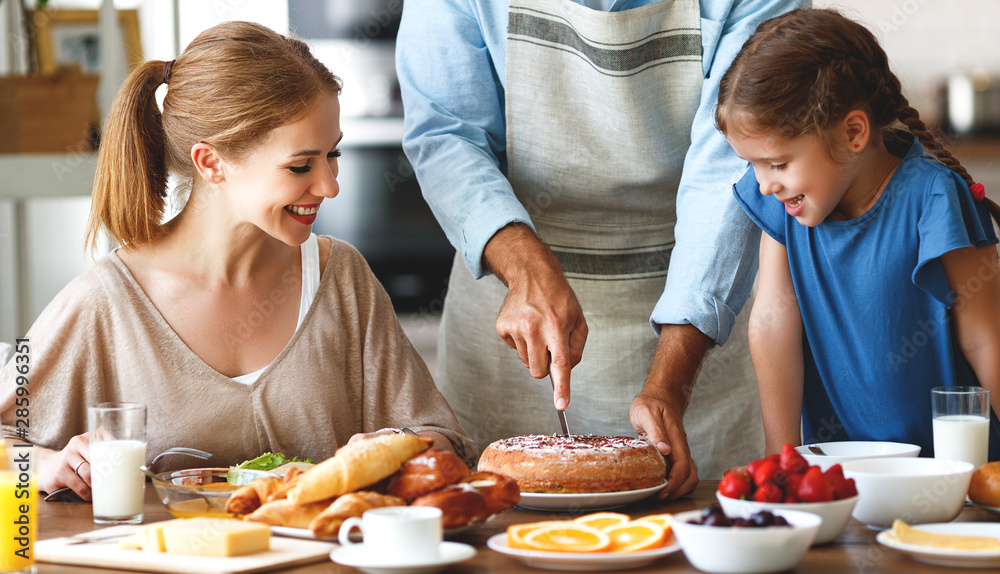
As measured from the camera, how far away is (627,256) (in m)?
1.85

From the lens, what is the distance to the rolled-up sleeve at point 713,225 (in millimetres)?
1562

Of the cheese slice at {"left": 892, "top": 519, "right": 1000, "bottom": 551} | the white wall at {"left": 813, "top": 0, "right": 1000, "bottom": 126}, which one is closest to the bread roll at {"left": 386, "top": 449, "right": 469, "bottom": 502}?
the cheese slice at {"left": 892, "top": 519, "right": 1000, "bottom": 551}

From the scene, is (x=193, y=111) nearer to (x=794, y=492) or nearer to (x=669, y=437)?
(x=669, y=437)

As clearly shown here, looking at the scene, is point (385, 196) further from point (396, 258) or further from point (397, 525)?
point (397, 525)

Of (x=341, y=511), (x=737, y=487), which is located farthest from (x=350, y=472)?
(x=737, y=487)

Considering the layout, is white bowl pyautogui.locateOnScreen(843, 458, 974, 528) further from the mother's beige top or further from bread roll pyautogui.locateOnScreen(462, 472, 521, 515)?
the mother's beige top

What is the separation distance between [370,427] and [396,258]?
2.00m

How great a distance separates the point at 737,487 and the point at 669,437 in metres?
0.36

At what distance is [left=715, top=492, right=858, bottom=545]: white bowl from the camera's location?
94cm

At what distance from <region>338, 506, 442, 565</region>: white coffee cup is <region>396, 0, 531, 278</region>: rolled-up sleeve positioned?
834 millimetres

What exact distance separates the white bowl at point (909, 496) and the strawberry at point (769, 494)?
0.37 ft

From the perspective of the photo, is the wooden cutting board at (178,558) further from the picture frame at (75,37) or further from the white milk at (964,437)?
the picture frame at (75,37)

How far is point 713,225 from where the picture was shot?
5.30 feet

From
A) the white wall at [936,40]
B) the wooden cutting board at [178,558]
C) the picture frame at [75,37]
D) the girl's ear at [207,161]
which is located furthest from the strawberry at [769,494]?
the white wall at [936,40]
